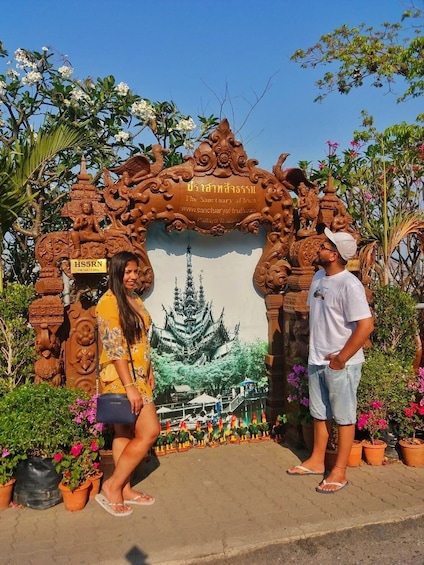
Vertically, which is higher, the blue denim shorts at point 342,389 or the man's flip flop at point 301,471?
the blue denim shorts at point 342,389

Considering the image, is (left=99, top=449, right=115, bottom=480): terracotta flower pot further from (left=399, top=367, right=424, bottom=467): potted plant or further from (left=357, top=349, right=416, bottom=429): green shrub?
(left=399, top=367, right=424, bottom=467): potted plant

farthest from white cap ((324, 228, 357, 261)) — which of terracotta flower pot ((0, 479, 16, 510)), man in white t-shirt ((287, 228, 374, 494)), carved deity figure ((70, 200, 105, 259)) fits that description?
terracotta flower pot ((0, 479, 16, 510))

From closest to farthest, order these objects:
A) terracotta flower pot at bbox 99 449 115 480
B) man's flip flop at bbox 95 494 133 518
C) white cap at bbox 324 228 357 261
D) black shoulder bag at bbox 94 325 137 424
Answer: black shoulder bag at bbox 94 325 137 424
man's flip flop at bbox 95 494 133 518
white cap at bbox 324 228 357 261
terracotta flower pot at bbox 99 449 115 480

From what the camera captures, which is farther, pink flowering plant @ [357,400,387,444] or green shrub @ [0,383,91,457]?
pink flowering plant @ [357,400,387,444]

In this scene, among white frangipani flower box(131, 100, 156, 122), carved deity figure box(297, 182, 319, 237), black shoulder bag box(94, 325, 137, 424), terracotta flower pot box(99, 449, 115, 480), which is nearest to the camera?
black shoulder bag box(94, 325, 137, 424)

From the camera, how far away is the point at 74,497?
11.7ft

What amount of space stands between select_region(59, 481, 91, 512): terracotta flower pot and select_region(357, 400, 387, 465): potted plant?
2.41m

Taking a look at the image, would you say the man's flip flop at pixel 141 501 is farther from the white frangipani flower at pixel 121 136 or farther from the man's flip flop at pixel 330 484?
the white frangipani flower at pixel 121 136

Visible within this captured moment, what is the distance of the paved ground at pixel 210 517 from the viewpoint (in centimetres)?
307

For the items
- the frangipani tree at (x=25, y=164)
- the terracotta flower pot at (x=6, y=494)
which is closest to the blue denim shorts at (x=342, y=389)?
the terracotta flower pot at (x=6, y=494)

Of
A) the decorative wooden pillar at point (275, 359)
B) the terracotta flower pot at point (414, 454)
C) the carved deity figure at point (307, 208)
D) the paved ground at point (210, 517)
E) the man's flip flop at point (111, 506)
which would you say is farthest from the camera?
the decorative wooden pillar at point (275, 359)

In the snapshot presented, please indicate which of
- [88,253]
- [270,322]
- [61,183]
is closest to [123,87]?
[61,183]

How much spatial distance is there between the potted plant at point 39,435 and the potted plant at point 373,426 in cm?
236

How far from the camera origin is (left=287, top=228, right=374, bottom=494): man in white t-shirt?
3.64m
